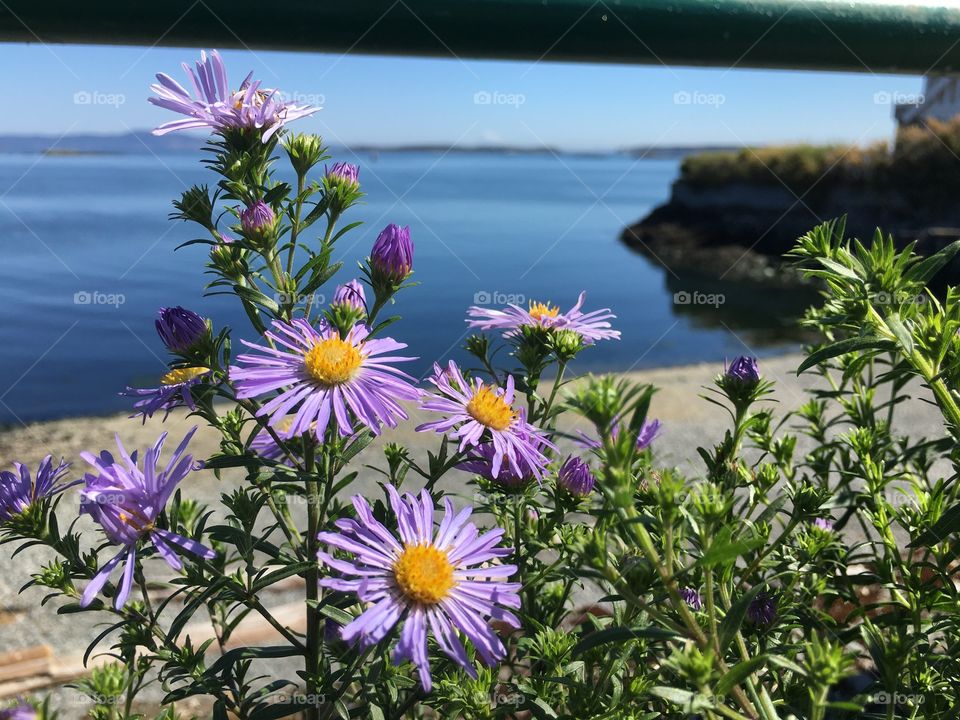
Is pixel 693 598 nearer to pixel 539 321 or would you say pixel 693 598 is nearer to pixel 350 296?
pixel 539 321

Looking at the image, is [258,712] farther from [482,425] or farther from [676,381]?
[676,381]

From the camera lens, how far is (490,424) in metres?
0.66

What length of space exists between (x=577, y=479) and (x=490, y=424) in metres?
0.11

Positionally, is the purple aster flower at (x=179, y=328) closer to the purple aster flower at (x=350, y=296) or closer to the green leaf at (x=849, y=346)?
the purple aster flower at (x=350, y=296)

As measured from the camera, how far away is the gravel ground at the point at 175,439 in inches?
59.1

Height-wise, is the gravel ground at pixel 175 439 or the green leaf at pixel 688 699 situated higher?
the gravel ground at pixel 175 439

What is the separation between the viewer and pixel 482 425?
0.66 metres

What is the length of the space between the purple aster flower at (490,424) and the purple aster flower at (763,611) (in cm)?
24

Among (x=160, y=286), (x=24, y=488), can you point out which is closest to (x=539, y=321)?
(x=24, y=488)

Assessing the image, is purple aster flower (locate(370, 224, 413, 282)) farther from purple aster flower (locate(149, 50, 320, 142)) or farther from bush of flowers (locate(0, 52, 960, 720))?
purple aster flower (locate(149, 50, 320, 142))

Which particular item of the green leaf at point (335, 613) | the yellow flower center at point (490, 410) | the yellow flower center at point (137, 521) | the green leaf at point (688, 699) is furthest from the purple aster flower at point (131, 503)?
the green leaf at point (688, 699)

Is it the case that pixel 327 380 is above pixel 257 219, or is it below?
below

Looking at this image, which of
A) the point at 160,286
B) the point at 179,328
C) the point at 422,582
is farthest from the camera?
the point at 160,286

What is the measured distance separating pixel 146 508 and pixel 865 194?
35.4 ft
